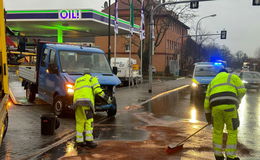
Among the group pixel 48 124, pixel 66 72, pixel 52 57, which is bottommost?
pixel 48 124

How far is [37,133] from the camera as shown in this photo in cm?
763

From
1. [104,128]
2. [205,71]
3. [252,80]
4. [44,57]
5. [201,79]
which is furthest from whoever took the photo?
[252,80]

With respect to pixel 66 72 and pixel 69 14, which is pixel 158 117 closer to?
pixel 66 72

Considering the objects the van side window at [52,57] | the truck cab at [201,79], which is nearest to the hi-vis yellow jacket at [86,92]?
the van side window at [52,57]

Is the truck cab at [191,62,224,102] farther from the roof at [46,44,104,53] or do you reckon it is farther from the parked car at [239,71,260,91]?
the roof at [46,44,104,53]

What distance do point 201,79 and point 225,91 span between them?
11.7m

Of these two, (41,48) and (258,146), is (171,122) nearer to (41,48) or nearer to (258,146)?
(258,146)

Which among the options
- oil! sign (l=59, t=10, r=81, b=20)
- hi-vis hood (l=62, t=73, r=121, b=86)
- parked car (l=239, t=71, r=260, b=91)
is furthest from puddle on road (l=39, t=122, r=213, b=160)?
oil! sign (l=59, t=10, r=81, b=20)

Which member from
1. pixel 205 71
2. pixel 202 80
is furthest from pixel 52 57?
pixel 205 71

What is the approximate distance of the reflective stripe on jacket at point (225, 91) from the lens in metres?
5.20

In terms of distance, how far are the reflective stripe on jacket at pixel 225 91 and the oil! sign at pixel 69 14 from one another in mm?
20284

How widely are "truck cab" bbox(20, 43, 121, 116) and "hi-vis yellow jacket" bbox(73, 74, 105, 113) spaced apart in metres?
2.79

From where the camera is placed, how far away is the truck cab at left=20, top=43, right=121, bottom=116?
9609 millimetres

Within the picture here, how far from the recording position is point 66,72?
9.98 m
